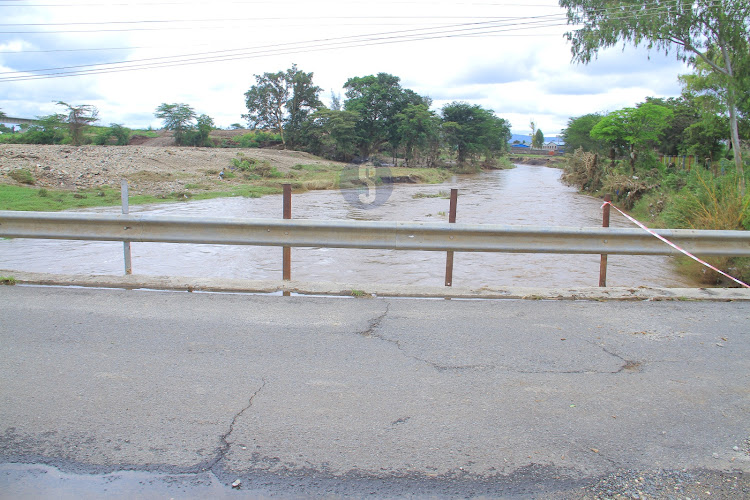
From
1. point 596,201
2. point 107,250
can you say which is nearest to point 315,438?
point 107,250

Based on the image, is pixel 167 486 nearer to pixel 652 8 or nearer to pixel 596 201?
pixel 652 8

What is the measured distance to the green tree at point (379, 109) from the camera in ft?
212

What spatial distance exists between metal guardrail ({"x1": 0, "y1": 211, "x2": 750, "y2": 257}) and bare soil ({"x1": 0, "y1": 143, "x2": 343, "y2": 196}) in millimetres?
17847

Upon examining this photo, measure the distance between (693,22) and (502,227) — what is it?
22284 mm

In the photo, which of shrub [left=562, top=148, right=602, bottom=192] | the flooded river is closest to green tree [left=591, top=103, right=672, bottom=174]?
shrub [left=562, top=148, right=602, bottom=192]

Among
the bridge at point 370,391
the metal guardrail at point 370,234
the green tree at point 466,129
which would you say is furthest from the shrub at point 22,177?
the green tree at point 466,129

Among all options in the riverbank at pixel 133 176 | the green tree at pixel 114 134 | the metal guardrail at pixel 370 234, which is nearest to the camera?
the metal guardrail at pixel 370 234

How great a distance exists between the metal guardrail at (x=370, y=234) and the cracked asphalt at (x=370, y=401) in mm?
1298

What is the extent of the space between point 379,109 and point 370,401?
6395 centimetres

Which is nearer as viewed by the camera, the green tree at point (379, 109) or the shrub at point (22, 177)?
the shrub at point (22, 177)

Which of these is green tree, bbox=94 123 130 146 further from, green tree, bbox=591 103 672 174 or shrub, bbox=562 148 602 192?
green tree, bbox=591 103 672 174

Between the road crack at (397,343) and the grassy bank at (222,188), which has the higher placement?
the grassy bank at (222,188)

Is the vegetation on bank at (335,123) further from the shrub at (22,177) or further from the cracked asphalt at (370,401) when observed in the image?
the cracked asphalt at (370,401)

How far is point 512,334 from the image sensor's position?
5.07m
